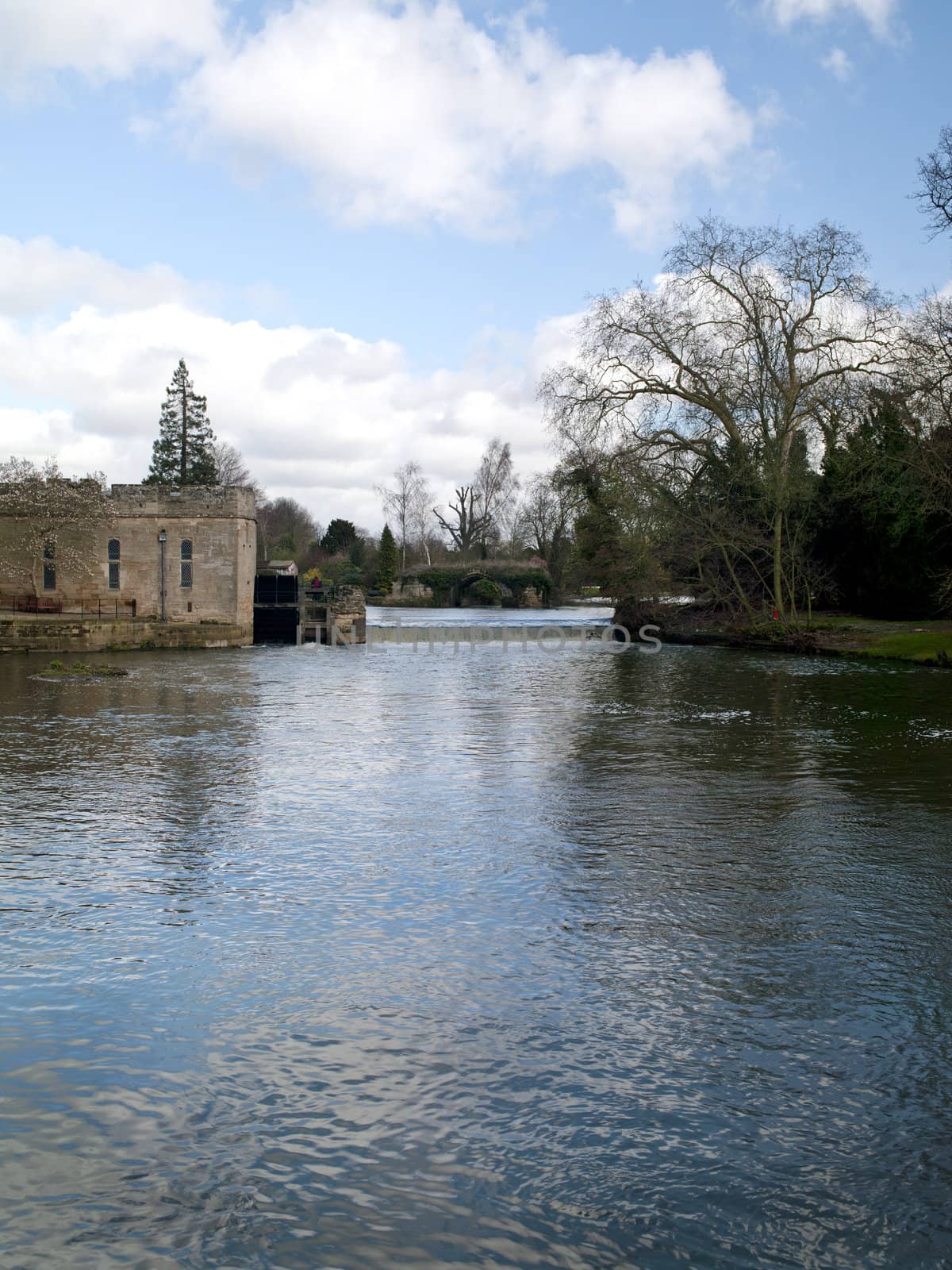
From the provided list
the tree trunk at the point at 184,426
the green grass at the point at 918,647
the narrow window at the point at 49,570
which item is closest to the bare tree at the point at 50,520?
the narrow window at the point at 49,570

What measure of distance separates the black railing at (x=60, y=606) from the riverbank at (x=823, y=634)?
19.2 m

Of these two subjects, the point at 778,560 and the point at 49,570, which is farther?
the point at 49,570

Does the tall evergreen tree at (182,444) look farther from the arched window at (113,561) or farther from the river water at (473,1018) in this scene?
the river water at (473,1018)

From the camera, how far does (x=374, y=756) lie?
41.8ft

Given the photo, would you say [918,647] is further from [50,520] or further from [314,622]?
[50,520]

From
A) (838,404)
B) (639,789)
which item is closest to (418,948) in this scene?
(639,789)

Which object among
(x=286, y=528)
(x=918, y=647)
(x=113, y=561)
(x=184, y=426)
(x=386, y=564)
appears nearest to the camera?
(x=918, y=647)

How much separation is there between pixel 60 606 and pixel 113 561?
2287mm

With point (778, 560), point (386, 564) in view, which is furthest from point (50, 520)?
point (386, 564)

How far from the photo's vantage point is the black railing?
3544 centimetres

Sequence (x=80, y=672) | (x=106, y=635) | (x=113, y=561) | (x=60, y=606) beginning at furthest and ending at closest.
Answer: (x=113, y=561), (x=60, y=606), (x=106, y=635), (x=80, y=672)

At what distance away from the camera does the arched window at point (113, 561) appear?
36031 millimetres

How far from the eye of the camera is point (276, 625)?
4003cm

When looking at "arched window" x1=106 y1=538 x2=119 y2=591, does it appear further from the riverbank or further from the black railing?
the riverbank
